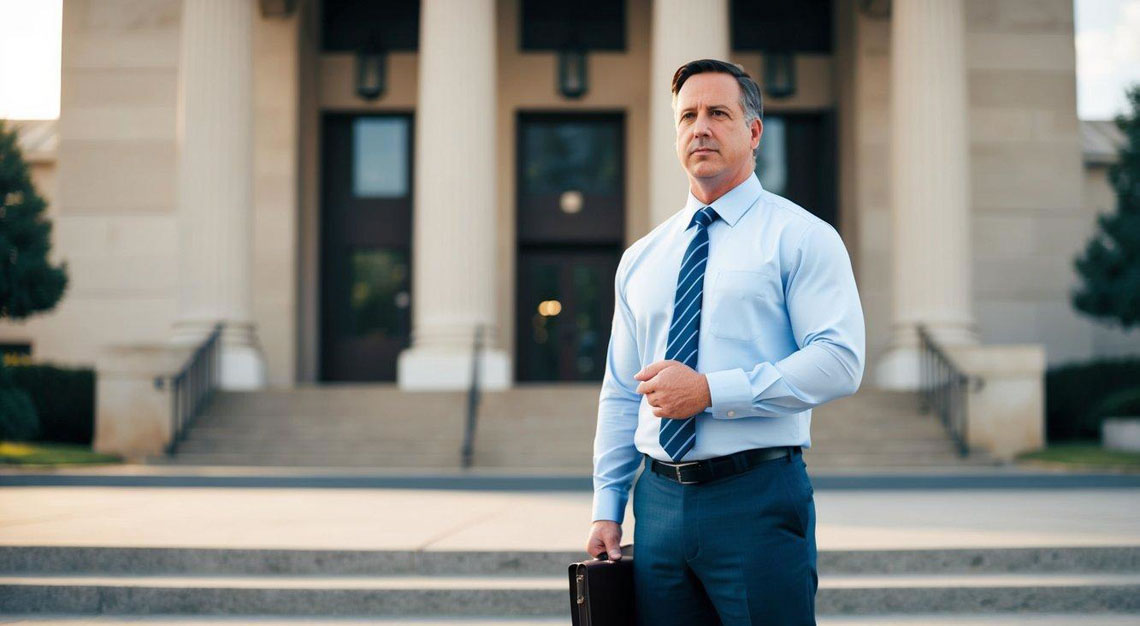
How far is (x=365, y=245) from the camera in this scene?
81.3ft

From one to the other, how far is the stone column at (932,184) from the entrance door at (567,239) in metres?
7.01

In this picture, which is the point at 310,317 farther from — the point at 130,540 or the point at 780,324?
the point at 780,324

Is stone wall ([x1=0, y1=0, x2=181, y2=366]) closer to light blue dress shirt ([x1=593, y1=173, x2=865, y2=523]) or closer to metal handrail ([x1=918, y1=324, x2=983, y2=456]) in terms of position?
metal handrail ([x1=918, y1=324, x2=983, y2=456])

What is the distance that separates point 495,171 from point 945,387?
10.2 m

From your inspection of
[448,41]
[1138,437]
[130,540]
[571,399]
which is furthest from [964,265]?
[130,540]

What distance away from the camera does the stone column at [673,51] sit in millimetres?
19047

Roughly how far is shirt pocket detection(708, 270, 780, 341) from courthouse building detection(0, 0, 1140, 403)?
16091 mm

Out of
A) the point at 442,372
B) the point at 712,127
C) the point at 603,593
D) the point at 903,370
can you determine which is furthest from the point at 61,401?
the point at 712,127

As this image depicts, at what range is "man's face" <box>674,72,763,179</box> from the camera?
2.89 m

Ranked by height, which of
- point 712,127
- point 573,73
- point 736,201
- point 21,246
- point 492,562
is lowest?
point 492,562

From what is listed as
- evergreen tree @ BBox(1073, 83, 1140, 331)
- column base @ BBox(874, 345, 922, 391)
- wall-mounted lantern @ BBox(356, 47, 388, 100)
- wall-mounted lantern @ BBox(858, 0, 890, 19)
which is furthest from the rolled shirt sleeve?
wall-mounted lantern @ BBox(356, 47, 388, 100)

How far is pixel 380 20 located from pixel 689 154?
2276 cm

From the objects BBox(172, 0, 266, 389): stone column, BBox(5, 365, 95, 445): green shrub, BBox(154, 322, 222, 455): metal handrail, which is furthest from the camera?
BBox(5, 365, 95, 445): green shrub

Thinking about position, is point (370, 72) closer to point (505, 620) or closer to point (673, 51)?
point (673, 51)
